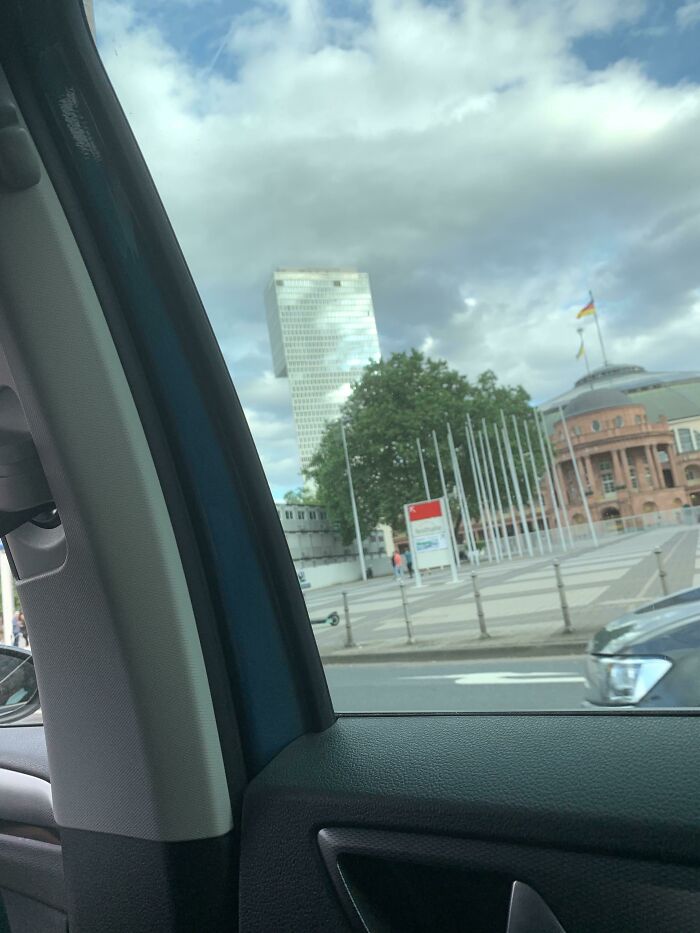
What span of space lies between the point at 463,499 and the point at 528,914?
2.13 metres

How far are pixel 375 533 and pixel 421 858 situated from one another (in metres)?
1.74

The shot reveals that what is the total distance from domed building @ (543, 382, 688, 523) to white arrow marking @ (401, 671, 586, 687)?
2.57 feet

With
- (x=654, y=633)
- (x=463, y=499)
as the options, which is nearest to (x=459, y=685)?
(x=463, y=499)

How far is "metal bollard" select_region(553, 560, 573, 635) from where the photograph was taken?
2.89 metres

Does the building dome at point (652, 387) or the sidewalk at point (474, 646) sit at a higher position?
the building dome at point (652, 387)

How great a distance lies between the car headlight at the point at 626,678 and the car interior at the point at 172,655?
22 cm

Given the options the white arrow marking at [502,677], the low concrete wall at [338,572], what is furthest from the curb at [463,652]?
the low concrete wall at [338,572]

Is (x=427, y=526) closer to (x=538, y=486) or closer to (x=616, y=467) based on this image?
(x=538, y=486)

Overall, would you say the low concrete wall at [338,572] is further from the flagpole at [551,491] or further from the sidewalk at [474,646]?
the flagpole at [551,491]

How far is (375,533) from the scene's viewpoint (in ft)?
9.52

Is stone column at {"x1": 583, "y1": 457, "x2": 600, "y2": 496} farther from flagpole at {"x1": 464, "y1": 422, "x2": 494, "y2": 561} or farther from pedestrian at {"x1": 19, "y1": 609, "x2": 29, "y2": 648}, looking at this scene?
pedestrian at {"x1": 19, "y1": 609, "x2": 29, "y2": 648}

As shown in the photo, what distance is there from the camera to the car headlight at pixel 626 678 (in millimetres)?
1526

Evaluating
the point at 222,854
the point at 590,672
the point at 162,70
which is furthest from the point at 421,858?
the point at 162,70

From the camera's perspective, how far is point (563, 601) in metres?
3.12
